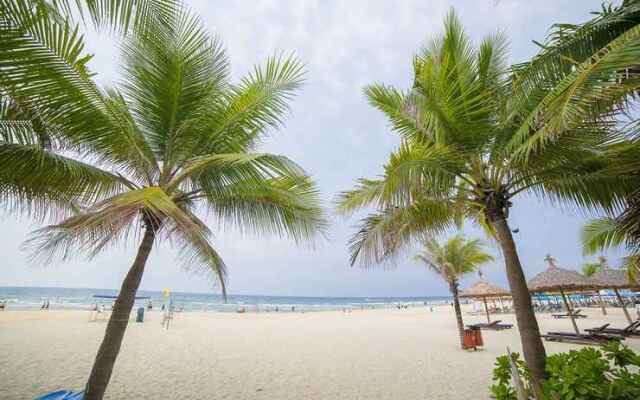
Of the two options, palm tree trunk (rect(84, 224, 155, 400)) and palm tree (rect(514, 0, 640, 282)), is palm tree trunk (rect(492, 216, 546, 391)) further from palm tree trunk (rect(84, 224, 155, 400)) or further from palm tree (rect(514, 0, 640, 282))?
palm tree trunk (rect(84, 224, 155, 400))

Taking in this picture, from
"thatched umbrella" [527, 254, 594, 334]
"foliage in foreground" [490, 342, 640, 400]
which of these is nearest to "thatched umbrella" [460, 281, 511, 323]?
"thatched umbrella" [527, 254, 594, 334]

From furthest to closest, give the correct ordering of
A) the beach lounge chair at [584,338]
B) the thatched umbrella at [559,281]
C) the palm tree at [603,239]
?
the thatched umbrella at [559,281] → the beach lounge chair at [584,338] → the palm tree at [603,239]

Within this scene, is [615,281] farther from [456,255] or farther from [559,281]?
[456,255]

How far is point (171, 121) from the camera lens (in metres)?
4.33

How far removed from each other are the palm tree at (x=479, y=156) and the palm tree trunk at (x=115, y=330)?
335cm

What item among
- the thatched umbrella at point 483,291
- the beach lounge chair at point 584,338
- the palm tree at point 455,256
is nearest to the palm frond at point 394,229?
the palm tree at point 455,256

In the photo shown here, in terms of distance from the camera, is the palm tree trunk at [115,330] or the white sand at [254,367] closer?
the palm tree trunk at [115,330]

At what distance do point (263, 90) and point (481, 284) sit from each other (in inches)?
789

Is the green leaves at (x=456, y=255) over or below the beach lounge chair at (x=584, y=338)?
over

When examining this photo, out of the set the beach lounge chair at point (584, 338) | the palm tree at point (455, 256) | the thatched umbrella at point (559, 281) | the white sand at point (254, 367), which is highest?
the palm tree at point (455, 256)

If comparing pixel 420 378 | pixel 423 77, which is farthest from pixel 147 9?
pixel 420 378

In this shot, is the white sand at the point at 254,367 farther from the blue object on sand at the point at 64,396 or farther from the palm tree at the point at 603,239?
the palm tree at the point at 603,239

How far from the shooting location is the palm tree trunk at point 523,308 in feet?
12.8

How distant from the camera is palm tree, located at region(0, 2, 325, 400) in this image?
125 inches
